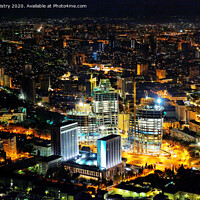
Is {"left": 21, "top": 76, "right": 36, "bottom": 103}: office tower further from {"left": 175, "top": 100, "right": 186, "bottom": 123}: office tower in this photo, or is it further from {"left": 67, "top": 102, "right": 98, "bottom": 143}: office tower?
{"left": 175, "top": 100, "right": 186, "bottom": 123}: office tower

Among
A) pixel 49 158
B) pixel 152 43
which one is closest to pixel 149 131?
pixel 49 158

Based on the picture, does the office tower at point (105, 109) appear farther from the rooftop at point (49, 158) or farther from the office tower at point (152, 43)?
the office tower at point (152, 43)

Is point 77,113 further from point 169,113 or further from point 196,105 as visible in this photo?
point 196,105

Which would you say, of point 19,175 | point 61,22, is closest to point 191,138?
point 19,175

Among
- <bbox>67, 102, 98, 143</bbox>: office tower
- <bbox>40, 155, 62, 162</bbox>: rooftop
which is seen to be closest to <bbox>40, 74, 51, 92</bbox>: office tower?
<bbox>67, 102, 98, 143</bbox>: office tower

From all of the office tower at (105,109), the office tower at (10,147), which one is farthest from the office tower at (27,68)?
the office tower at (10,147)

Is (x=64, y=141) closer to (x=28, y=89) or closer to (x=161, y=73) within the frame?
(x=28, y=89)
